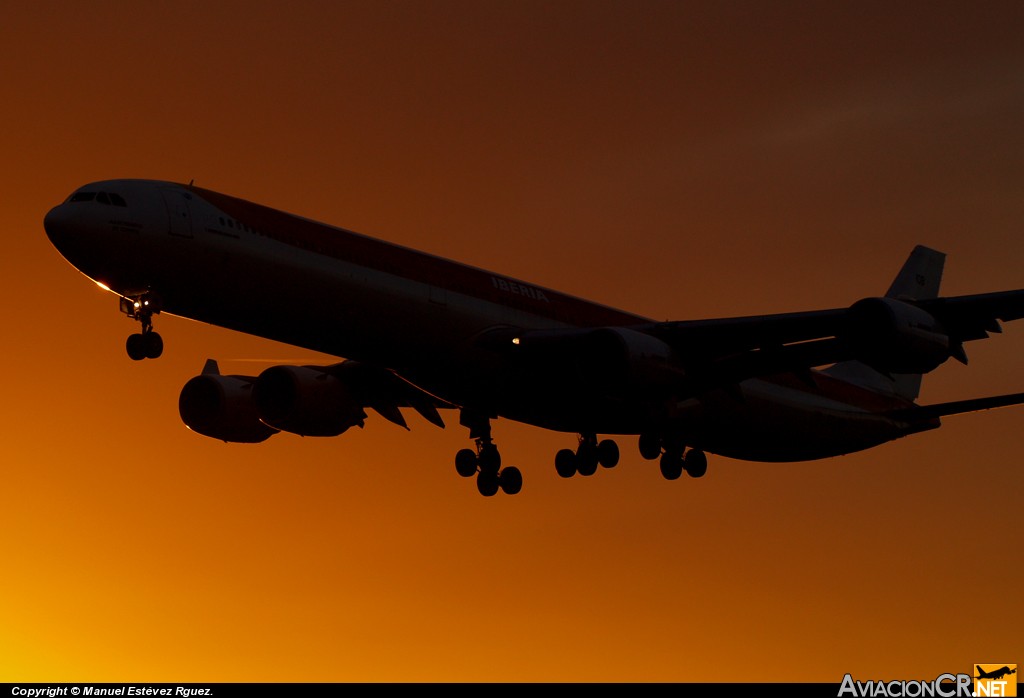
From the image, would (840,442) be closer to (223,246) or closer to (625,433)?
(625,433)

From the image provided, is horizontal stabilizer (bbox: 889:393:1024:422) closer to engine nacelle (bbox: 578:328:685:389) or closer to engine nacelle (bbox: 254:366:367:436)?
engine nacelle (bbox: 578:328:685:389)

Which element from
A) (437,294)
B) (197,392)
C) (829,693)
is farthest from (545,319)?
(829,693)

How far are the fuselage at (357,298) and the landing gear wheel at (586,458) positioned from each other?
3.04 feet

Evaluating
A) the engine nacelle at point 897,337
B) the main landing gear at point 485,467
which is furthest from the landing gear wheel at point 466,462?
the engine nacelle at point 897,337

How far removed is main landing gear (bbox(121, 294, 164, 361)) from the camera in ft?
119

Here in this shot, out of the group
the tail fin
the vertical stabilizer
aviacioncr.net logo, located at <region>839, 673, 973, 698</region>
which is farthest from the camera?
the vertical stabilizer

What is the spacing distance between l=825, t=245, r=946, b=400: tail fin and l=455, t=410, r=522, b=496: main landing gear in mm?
15780

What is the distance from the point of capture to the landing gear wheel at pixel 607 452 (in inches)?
1861

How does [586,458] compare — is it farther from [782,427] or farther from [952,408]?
[952,408]

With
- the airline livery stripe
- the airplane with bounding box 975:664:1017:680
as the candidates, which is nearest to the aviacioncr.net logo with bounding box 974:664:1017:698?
the airplane with bounding box 975:664:1017:680

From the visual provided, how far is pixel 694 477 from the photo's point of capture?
1960 inches

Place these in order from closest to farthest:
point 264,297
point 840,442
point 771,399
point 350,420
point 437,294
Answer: point 264,297, point 437,294, point 350,420, point 771,399, point 840,442

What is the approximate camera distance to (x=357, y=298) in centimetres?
3944

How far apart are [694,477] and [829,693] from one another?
15.1m
